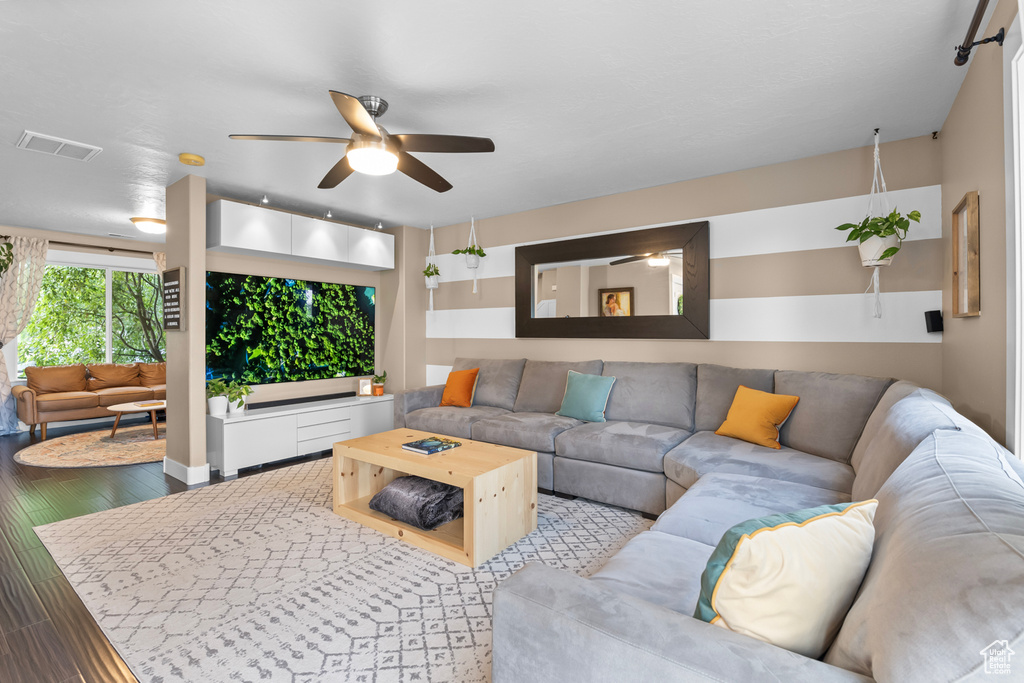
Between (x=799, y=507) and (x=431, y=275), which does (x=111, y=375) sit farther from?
(x=799, y=507)

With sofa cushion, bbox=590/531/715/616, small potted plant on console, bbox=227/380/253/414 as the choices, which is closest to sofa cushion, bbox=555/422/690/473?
sofa cushion, bbox=590/531/715/616

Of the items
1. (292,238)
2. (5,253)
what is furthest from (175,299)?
(5,253)

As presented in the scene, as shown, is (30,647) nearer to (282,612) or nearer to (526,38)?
(282,612)

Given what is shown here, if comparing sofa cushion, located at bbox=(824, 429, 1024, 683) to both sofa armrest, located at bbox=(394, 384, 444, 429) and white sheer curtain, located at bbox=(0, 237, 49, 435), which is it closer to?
sofa armrest, located at bbox=(394, 384, 444, 429)

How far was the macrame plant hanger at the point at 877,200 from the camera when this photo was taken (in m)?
3.14

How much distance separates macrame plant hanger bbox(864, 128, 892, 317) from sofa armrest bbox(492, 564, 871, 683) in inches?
123

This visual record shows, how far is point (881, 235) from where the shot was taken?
292 centimetres

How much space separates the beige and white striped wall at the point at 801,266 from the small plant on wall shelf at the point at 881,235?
24 centimetres

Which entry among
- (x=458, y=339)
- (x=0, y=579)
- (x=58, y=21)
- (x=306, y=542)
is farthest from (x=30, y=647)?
(x=458, y=339)

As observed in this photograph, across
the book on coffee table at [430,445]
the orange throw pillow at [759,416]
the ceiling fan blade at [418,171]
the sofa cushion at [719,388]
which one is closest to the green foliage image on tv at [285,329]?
the book on coffee table at [430,445]

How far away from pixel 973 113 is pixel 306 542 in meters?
4.01

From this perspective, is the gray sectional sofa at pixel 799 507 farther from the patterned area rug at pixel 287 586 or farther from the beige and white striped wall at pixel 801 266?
the patterned area rug at pixel 287 586

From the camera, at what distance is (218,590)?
2.27 m

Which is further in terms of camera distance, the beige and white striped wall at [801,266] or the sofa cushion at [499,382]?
the sofa cushion at [499,382]
